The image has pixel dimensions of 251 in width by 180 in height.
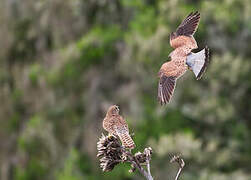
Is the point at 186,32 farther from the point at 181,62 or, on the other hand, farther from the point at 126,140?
the point at 126,140

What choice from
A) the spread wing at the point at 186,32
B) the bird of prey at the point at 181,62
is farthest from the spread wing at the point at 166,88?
the spread wing at the point at 186,32

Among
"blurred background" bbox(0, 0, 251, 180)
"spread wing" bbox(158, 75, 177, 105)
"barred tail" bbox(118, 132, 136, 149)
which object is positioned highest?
"blurred background" bbox(0, 0, 251, 180)

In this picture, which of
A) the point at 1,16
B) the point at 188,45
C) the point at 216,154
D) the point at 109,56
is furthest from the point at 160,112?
the point at 188,45

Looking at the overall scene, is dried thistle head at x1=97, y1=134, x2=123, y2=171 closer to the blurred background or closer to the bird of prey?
the bird of prey

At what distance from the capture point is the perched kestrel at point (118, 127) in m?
1.60

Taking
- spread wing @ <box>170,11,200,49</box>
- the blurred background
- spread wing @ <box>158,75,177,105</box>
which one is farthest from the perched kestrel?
the blurred background

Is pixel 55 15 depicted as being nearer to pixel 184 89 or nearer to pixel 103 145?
pixel 184 89

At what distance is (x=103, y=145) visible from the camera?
5.53 ft

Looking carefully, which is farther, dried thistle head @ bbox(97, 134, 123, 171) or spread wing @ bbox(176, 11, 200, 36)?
spread wing @ bbox(176, 11, 200, 36)

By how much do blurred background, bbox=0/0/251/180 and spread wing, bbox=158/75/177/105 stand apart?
7.01 meters

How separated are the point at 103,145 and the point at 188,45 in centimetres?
36

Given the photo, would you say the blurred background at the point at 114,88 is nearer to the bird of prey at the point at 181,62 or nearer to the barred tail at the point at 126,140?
the bird of prey at the point at 181,62

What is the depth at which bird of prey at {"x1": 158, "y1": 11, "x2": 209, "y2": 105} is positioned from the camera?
1540 millimetres

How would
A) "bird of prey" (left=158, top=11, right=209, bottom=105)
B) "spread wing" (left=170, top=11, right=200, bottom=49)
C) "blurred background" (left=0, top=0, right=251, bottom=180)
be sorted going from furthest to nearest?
"blurred background" (left=0, top=0, right=251, bottom=180) → "spread wing" (left=170, top=11, right=200, bottom=49) → "bird of prey" (left=158, top=11, right=209, bottom=105)
